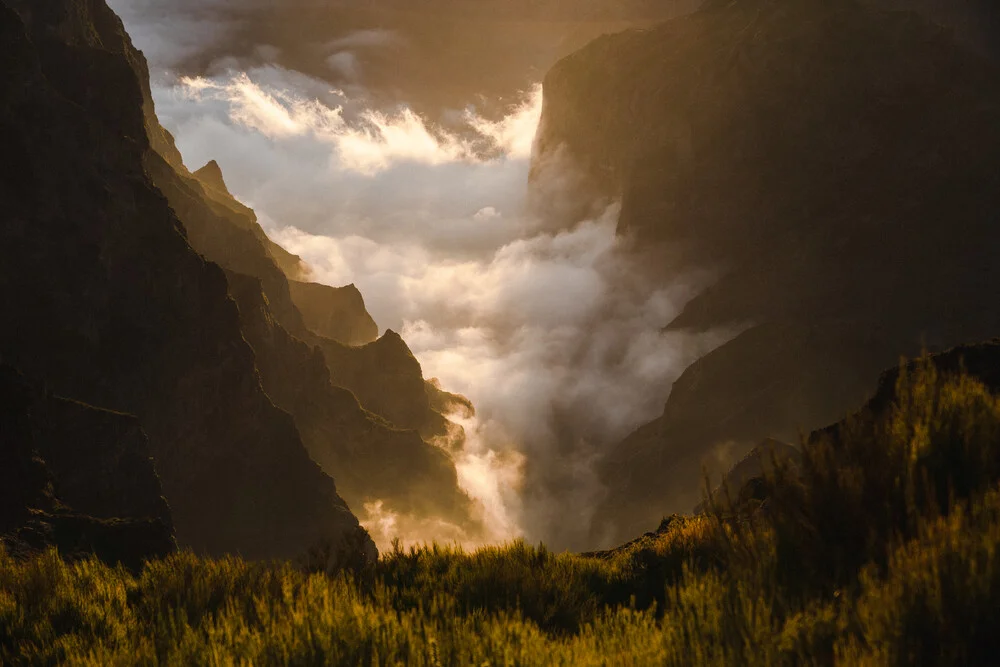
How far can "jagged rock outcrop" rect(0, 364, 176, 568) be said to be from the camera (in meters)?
17.3

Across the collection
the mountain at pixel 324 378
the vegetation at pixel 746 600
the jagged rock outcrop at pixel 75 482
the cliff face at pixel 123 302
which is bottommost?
the vegetation at pixel 746 600

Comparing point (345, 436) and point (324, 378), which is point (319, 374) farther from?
point (345, 436)

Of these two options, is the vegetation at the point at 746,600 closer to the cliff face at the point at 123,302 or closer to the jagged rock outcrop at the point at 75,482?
the jagged rock outcrop at the point at 75,482

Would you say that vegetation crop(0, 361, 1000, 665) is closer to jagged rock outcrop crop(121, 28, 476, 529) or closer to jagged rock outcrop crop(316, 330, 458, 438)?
jagged rock outcrop crop(121, 28, 476, 529)

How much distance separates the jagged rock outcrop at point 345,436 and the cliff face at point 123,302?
27625mm

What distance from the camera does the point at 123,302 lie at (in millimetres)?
70250

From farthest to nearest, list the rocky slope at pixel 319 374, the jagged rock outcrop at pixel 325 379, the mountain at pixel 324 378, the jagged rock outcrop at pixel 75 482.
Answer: the jagged rock outcrop at pixel 325 379
the mountain at pixel 324 378
the rocky slope at pixel 319 374
the jagged rock outcrop at pixel 75 482

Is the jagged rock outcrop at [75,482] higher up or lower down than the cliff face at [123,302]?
lower down

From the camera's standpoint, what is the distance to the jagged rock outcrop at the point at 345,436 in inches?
4820

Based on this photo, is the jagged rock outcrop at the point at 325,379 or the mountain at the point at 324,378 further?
the jagged rock outcrop at the point at 325,379

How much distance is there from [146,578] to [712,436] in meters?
198

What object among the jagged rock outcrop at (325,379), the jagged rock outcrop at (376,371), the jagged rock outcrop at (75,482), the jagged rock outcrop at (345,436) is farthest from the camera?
the jagged rock outcrop at (376,371)

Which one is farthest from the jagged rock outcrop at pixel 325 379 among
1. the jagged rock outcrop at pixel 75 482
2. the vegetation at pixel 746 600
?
the vegetation at pixel 746 600

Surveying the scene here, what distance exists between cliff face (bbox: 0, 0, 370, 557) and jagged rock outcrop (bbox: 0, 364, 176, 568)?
13.0 m
